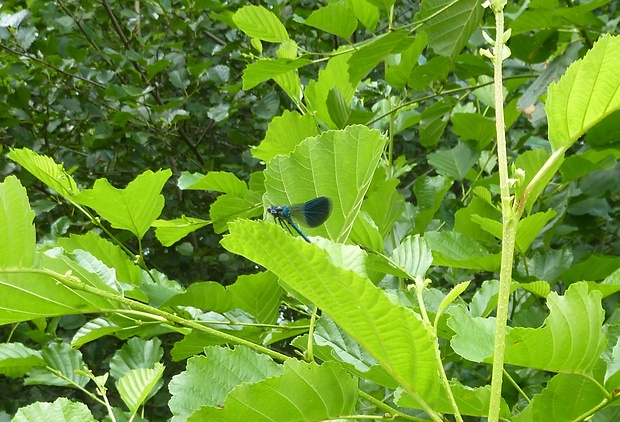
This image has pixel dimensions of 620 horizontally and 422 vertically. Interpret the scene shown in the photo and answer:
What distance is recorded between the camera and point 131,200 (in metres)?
0.79

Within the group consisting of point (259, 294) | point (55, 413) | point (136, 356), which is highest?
point (55, 413)

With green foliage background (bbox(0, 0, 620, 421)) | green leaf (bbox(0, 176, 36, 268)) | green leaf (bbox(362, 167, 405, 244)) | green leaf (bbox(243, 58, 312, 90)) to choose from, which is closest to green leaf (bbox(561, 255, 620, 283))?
green foliage background (bbox(0, 0, 620, 421))

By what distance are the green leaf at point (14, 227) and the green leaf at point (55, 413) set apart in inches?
4.5

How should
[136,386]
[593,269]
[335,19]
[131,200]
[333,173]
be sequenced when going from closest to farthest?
[333,173]
[136,386]
[131,200]
[593,269]
[335,19]

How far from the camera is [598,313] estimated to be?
446 mm

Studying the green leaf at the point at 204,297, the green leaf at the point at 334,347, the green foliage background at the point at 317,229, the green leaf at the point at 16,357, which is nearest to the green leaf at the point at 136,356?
the green foliage background at the point at 317,229

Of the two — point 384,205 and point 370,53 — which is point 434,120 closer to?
point 370,53

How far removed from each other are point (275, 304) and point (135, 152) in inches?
72.2

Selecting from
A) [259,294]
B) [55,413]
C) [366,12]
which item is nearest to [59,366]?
[259,294]

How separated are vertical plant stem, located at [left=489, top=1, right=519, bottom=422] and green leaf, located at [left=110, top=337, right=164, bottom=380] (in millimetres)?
757

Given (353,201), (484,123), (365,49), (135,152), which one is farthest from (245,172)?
(353,201)

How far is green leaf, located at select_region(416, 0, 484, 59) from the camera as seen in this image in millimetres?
1031

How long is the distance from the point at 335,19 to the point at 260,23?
14 centimetres

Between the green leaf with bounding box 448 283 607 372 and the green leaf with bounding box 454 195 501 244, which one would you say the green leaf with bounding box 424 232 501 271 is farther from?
the green leaf with bounding box 448 283 607 372
